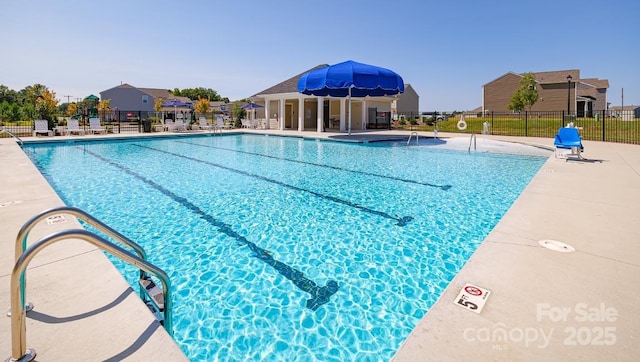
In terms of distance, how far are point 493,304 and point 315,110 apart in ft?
88.5

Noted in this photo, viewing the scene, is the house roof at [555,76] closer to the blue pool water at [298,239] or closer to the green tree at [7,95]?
the blue pool water at [298,239]

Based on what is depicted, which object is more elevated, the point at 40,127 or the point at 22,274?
the point at 40,127

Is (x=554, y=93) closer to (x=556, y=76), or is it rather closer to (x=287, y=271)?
(x=556, y=76)

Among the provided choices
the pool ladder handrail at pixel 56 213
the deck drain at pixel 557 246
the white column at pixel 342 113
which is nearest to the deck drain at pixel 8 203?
the pool ladder handrail at pixel 56 213

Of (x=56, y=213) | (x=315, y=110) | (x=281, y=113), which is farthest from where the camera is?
(x=315, y=110)

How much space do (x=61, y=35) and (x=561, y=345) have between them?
61.2 feet

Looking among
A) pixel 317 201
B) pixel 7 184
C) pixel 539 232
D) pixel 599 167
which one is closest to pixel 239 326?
pixel 539 232

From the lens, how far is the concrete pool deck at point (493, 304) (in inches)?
76.9

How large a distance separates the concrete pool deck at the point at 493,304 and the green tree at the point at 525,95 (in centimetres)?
4335

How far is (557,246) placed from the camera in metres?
3.50

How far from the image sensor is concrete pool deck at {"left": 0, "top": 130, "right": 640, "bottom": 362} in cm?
195

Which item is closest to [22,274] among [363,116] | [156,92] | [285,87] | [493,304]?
[493,304]

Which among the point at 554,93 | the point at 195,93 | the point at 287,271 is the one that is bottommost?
the point at 287,271

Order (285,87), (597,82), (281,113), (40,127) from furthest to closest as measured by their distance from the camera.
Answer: (597,82)
(285,87)
(281,113)
(40,127)
